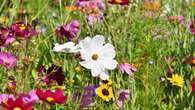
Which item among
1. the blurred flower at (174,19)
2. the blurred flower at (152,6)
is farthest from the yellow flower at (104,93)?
the blurred flower at (152,6)

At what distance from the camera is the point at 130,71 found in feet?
6.28

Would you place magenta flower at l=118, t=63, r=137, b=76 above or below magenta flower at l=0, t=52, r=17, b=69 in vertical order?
below

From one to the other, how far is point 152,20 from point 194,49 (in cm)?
44

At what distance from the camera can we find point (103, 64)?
5.15 feet

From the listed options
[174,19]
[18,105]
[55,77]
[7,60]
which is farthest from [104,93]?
[174,19]

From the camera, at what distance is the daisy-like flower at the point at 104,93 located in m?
1.70

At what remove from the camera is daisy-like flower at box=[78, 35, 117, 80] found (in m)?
1.56

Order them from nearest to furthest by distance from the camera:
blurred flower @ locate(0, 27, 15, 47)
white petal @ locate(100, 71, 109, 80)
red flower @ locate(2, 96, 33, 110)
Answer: red flower @ locate(2, 96, 33, 110), white petal @ locate(100, 71, 109, 80), blurred flower @ locate(0, 27, 15, 47)

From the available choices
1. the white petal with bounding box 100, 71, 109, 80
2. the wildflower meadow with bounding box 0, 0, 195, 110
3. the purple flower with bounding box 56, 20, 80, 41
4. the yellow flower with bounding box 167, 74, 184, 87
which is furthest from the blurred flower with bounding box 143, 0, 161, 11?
the white petal with bounding box 100, 71, 109, 80

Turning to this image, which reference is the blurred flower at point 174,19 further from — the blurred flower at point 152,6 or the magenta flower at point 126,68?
the magenta flower at point 126,68

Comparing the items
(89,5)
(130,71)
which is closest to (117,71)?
(130,71)

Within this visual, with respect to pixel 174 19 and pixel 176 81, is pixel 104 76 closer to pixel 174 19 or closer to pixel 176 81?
pixel 176 81

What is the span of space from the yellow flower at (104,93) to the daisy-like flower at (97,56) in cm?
14

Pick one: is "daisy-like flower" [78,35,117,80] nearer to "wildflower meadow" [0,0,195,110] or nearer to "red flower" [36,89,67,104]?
"wildflower meadow" [0,0,195,110]
